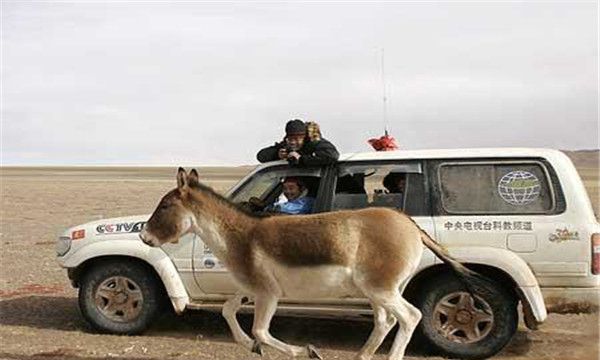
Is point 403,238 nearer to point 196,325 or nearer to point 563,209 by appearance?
point 563,209

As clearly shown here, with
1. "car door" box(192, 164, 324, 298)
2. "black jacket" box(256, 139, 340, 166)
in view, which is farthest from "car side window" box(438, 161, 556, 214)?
"car door" box(192, 164, 324, 298)

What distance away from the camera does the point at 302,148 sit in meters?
8.27

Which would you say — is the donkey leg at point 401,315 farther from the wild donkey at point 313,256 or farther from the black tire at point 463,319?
the black tire at point 463,319

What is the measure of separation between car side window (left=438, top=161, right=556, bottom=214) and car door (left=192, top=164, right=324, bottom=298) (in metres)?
1.30

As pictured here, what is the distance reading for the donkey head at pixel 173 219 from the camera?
276 inches

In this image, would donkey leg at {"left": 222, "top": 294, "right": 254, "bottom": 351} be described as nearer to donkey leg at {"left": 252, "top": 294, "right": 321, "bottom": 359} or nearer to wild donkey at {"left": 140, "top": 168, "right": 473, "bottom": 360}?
wild donkey at {"left": 140, "top": 168, "right": 473, "bottom": 360}

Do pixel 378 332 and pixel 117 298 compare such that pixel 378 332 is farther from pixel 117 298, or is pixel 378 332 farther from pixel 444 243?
pixel 117 298

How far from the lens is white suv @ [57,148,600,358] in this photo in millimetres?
7414

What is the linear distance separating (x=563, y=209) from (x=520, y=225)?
424 millimetres

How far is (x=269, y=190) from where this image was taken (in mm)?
8406

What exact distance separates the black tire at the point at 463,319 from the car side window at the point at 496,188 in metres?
0.72

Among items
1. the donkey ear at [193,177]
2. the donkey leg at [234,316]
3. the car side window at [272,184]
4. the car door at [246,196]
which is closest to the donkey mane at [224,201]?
the donkey ear at [193,177]

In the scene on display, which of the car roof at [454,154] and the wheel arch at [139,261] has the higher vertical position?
the car roof at [454,154]

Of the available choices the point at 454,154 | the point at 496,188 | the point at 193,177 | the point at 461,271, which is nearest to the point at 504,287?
the point at 461,271
